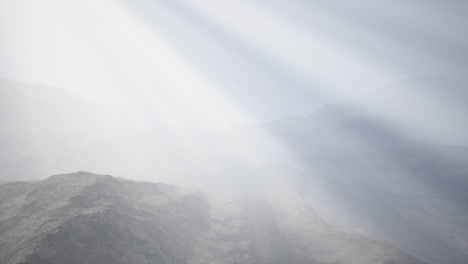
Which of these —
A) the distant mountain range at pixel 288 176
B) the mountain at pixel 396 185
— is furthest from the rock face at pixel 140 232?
the mountain at pixel 396 185

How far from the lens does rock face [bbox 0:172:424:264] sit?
1919 centimetres

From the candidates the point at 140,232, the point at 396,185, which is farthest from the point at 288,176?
the point at 140,232

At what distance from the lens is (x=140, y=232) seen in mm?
25469

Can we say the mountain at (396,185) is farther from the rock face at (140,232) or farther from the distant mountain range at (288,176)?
the rock face at (140,232)

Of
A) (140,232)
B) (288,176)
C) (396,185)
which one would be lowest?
(140,232)

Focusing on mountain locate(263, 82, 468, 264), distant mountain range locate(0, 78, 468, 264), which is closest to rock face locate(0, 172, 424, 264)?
distant mountain range locate(0, 78, 468, 264)

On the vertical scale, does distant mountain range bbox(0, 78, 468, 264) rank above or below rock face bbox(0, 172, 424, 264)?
above

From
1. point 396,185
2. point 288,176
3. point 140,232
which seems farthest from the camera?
point 288,176

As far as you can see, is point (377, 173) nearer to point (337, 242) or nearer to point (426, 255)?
point (426, 255)

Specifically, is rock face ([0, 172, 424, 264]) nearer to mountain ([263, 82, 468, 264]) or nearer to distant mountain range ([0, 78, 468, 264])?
distant mountain range ([0, 78, 468, 264])

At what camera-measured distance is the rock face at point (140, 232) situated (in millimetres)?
19188

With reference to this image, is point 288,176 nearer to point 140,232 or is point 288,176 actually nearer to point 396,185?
point 396,185

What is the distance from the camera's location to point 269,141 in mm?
196000

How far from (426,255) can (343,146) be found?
108m
